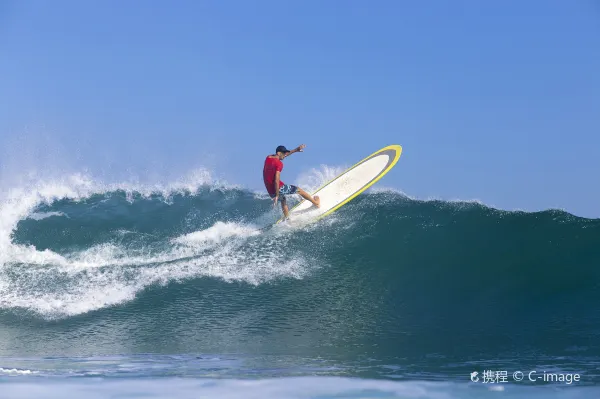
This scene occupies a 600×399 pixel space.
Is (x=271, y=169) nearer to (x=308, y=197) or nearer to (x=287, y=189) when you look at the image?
(x=287, y=189)

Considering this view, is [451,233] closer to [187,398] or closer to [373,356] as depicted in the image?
[373,356]

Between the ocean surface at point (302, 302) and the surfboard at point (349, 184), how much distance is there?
28 centimetres

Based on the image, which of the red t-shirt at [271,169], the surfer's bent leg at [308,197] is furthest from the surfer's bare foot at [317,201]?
the red t-shirt at [271,169]

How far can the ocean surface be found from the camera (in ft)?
15.6

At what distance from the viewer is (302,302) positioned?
7.20 metres

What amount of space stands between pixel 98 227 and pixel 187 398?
295 inches

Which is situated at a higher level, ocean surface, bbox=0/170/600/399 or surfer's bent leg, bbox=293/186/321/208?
surfer's bent leg, bbox=293/186/321/208

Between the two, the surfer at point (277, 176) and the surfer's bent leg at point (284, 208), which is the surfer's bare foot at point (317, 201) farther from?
the surfer's bent leg at point (284, 208)

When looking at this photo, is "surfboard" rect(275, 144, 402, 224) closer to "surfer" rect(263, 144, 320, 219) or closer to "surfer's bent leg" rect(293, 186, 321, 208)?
"surfer's bent leg" rect(293, 186, 321, 208)

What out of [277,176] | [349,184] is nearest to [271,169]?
[277,176]

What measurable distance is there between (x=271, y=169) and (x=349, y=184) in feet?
6.74

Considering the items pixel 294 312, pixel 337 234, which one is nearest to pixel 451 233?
pixel 337 234

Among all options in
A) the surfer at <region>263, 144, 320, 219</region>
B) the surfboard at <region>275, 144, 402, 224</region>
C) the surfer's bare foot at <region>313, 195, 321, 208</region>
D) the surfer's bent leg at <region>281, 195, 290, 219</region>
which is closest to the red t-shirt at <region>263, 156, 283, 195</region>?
the surfer at <region>263, 144, 320, 219</region>

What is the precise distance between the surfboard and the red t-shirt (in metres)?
0.77
